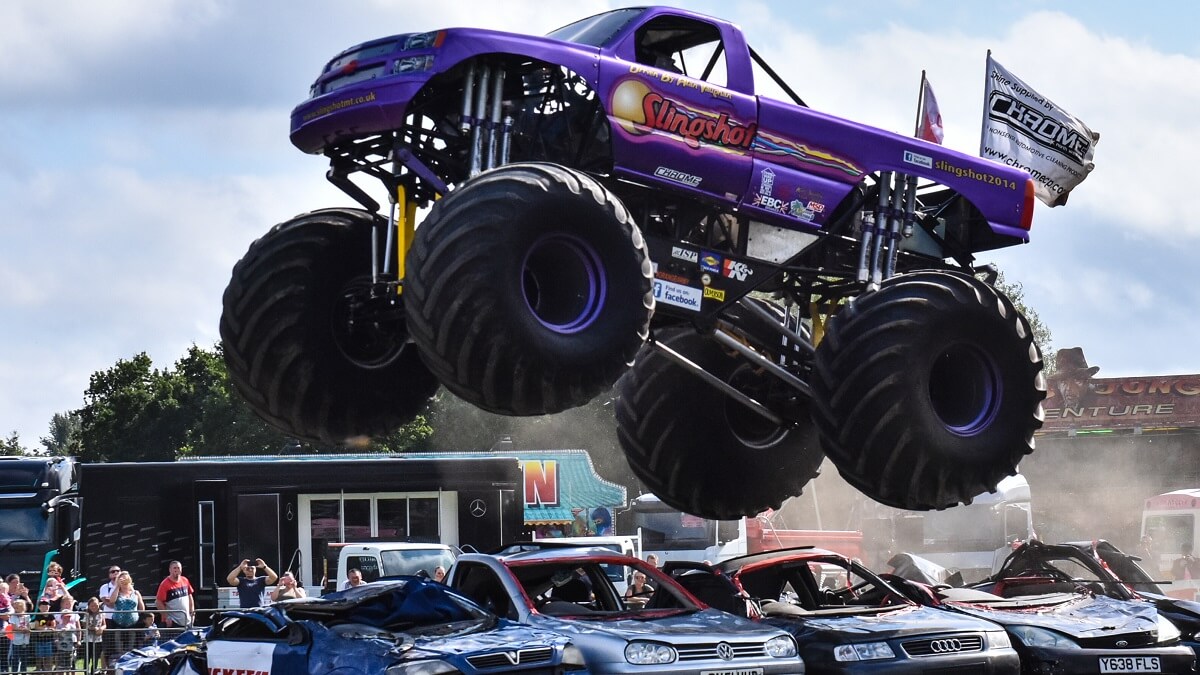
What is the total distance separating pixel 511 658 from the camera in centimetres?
1063

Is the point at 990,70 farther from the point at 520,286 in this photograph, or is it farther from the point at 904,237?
the point at 520,286

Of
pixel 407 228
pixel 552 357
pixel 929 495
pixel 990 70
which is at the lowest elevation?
pixel 929 495

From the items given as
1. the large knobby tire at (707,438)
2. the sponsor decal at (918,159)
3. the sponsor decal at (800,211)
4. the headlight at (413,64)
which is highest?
the headlight at (413,64)

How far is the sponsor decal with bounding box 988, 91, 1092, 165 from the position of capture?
1428cm

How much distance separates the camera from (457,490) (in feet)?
80.6

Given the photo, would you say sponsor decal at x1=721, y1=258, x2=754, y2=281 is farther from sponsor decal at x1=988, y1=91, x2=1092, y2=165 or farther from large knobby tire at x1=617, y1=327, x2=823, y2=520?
sponsor decal at x1=988, y1=91, x2=1092, y2=165

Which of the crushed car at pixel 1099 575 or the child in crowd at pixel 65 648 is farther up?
the crushed car at pixel 1099 575

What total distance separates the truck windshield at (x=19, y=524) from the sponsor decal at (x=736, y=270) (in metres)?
13.8

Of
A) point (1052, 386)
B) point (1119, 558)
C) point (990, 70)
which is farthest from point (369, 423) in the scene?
point (1052, 386)

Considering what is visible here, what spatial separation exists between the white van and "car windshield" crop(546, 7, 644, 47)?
10798 millimetres

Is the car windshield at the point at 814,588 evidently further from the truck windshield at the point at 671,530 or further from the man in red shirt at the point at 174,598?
the truck windshield at the point at 671,530

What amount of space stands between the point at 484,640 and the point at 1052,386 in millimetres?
38492

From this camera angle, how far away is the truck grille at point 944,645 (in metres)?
12.3

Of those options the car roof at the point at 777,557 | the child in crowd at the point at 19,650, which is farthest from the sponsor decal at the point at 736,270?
the child in crowd at the point at 19,650
